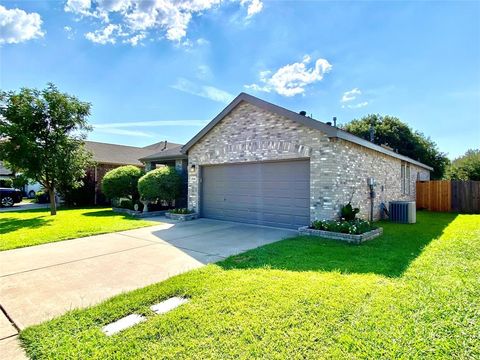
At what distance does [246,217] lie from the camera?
34.9 feet

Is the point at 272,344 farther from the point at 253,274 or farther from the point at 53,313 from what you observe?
the point at 53,313

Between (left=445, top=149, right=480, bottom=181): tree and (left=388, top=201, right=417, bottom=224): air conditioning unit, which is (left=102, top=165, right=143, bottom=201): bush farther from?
(left=445, top=149, right=480, bottom=181): tree

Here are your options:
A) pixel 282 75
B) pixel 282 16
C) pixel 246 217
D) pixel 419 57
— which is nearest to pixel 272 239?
pixel 246 217

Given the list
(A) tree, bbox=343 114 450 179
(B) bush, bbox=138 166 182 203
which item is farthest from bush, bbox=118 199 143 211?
(A) tree, bbox=343 114 450 179

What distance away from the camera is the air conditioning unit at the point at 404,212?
10.5m

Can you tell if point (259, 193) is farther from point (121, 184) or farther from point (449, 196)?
point (449, 196)

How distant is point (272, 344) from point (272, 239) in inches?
197

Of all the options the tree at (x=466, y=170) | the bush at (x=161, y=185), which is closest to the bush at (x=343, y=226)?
the bush at (x=161, y=185)

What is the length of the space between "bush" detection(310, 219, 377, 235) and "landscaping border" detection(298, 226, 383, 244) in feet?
0.46

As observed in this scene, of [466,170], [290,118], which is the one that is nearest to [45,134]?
[290,118]

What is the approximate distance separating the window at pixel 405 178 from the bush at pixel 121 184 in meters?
14.5

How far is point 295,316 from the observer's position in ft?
10.6

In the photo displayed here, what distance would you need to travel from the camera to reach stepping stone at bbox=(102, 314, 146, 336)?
10.1ft

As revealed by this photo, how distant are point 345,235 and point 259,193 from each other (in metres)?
Answer: 3.73
